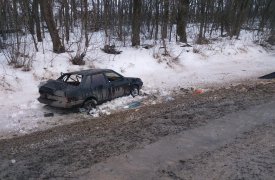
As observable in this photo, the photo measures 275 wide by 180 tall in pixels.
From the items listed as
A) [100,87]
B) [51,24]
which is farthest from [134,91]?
[51,24]

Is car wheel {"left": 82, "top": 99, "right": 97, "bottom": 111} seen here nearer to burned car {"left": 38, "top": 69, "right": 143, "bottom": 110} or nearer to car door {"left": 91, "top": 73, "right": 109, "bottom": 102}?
burned car {"left": 38, "top": 69, "right": 143, "bottom": 110}

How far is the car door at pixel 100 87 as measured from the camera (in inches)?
434

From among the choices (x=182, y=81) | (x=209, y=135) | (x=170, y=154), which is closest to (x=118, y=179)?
(x=170, y=154)

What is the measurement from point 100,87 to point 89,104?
72 centimetres

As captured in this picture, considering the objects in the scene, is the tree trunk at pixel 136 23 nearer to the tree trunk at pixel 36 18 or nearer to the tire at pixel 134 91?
the tree trunk at pixel 36 18

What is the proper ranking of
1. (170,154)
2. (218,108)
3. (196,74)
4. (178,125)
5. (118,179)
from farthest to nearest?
(196,74)
(218,108)
(178,125)
(170,154)
(118,179)

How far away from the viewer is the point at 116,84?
11.9 m

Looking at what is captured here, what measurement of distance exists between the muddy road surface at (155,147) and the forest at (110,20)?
8.19 metres

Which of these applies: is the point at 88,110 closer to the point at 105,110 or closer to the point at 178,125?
the point at 105,110

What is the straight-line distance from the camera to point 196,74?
17.8m

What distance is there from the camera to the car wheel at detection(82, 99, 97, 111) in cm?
1080

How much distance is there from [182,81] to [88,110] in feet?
21.8

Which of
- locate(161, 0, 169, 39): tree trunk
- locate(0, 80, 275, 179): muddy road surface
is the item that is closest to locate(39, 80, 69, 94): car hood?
locate(0, 80, 275, 179): muddy road surface

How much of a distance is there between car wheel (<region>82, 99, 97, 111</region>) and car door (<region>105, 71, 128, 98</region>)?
0.92 m
